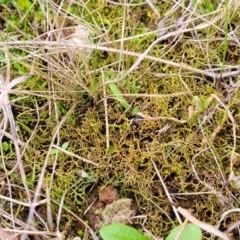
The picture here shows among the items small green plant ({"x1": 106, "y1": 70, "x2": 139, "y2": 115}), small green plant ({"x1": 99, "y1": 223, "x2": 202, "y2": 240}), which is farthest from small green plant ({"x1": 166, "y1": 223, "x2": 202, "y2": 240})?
small green plant ({"x1": 106, "y1": 70, "x2": 139, "y2": 115})

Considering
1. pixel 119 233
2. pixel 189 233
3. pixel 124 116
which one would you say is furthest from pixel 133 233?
pixel 124 116

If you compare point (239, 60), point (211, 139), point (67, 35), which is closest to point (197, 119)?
point (211, 139)

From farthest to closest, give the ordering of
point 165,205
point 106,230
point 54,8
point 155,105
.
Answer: point 54,8, point 155,105, point 165,205, point 106,230

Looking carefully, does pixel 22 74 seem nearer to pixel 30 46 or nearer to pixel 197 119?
pixel 30 46

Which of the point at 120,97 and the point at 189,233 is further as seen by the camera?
the point at 120,97

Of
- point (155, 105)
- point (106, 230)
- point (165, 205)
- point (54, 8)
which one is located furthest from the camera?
point (54, 8)

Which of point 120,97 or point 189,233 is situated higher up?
point 120,97

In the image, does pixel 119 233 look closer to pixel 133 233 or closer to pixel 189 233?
pixel 133 233
